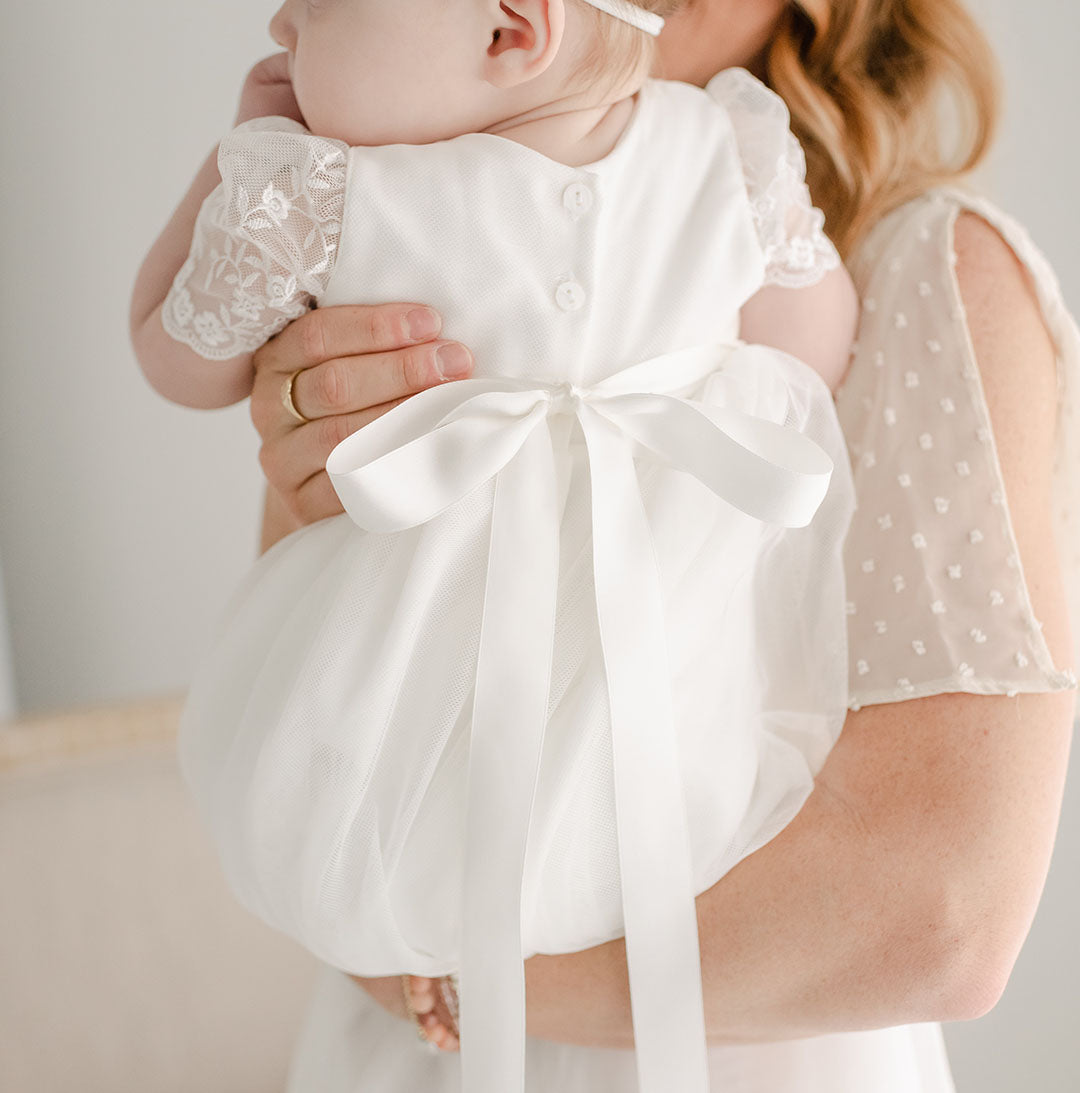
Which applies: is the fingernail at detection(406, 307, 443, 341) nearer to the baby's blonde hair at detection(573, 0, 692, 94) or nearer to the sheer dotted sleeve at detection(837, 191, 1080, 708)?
the baby's blonde hair at detection(573, 0, 692, 94)

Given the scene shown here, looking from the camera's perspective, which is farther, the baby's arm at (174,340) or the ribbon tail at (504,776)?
the baby's arm at (174,340)

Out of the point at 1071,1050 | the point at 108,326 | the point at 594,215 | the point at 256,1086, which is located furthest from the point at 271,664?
the point at 1071,1050

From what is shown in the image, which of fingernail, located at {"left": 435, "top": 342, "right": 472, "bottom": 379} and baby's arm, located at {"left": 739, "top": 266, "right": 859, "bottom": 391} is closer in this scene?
fingernail, located at {"left": 435, "top": 342, "right": 472, "bottom": 379}

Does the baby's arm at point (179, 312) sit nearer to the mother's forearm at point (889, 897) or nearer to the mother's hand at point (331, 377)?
the mother's hand at point (331, 377)

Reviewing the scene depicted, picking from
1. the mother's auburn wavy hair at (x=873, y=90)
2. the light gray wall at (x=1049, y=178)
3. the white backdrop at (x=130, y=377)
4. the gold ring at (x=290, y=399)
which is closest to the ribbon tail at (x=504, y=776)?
the gold ring at (x=290, y=399)

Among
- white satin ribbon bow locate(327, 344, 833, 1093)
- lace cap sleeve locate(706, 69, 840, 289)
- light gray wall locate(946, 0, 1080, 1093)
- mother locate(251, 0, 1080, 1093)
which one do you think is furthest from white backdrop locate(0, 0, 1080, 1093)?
white satin ribbon bow locate(327, 344, 833, 1093)

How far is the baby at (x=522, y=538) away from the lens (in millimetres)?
708

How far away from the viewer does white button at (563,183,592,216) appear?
74cm

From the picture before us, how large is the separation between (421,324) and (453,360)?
3cm

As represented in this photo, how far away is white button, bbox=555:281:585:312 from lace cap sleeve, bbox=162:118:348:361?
16 cm

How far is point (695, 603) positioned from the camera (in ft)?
2.50

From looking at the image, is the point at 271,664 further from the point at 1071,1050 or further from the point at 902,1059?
the point at 1071,1050

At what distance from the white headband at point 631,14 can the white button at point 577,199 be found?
0.46ft

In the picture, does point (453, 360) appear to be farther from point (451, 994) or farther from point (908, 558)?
point (451, 994)
